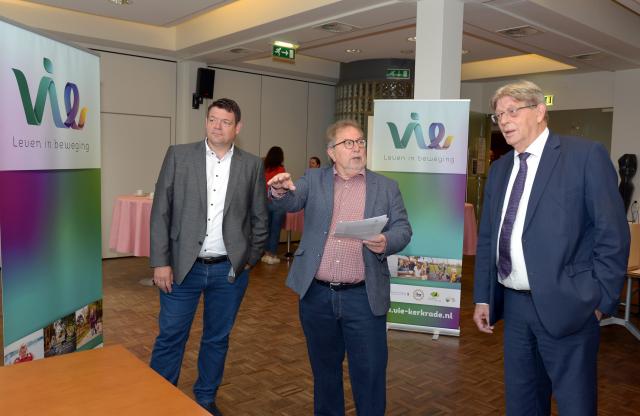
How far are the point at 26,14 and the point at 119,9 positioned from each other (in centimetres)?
124

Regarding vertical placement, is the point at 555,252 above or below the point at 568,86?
below

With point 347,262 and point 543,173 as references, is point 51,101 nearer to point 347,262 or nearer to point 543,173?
point 347,262

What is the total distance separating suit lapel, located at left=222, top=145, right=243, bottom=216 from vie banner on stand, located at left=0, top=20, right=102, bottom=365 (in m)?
0.70

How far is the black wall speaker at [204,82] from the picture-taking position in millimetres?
8328

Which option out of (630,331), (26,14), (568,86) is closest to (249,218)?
(630,331)

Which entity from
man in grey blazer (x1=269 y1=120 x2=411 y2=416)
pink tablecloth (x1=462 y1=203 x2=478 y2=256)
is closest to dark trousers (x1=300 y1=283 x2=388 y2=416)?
man in grey blazer (x1=269 y1=120 x2=411 y2=416)

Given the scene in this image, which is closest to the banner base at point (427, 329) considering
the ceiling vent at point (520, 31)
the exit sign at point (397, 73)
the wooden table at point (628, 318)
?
the wooden table at point (628, 318)

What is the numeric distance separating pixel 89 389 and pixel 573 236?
1.69m

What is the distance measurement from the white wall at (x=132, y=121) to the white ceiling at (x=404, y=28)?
1.29 feet

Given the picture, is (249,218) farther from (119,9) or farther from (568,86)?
(568,86)

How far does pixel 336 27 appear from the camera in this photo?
20.6 feet

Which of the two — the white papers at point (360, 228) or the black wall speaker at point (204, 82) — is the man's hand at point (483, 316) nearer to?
the white papers at point (360, 228)

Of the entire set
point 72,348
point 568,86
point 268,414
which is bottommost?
point 268,414

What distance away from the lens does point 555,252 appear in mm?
2029
